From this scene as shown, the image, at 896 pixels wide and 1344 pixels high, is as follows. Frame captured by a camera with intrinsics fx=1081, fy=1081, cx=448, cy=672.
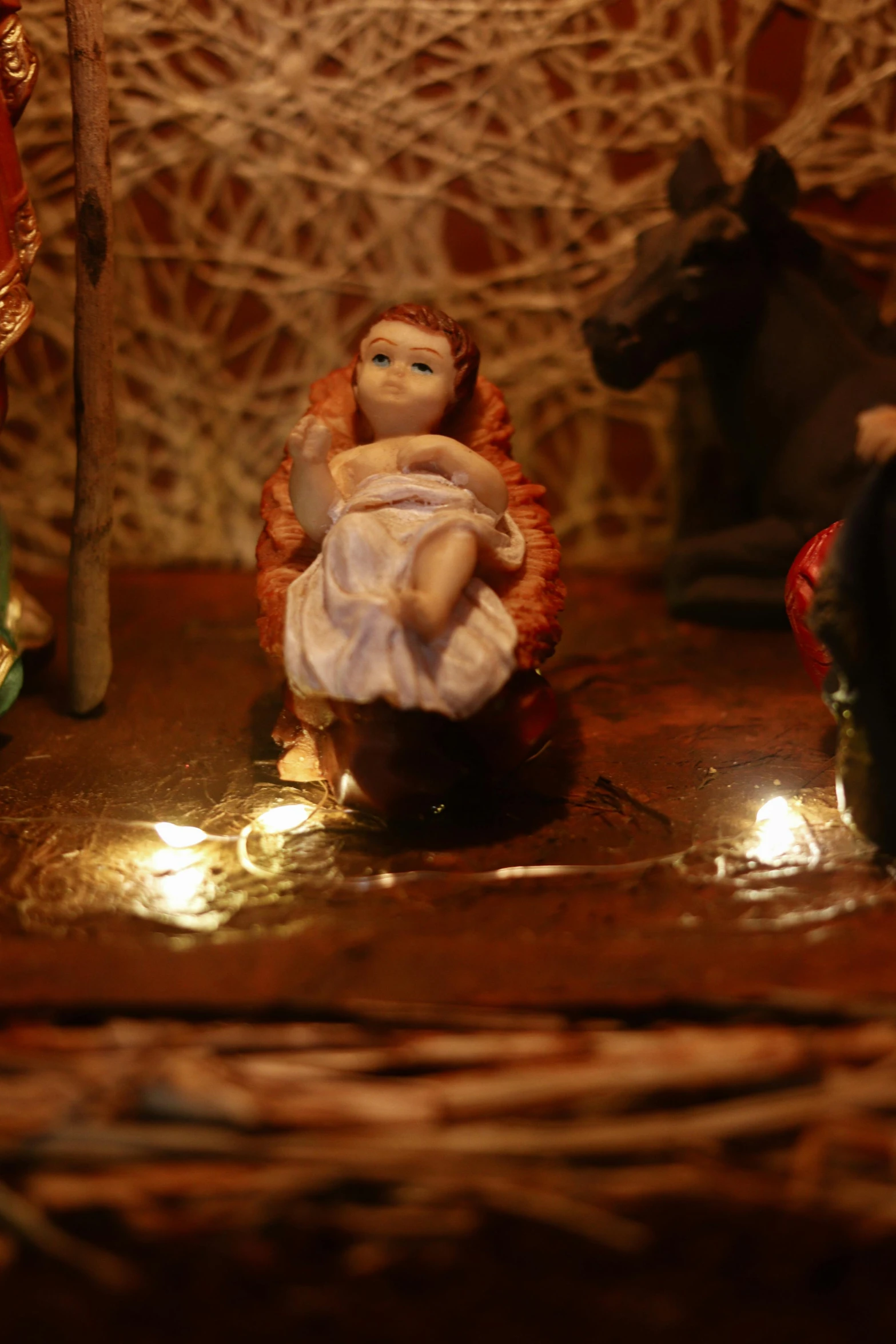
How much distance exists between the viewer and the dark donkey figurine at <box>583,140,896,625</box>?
2824 millimetres

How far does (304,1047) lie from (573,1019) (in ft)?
1.20

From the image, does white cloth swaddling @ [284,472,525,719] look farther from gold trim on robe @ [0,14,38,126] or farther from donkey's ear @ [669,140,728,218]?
donkey's ear @ [669,140,728,218]

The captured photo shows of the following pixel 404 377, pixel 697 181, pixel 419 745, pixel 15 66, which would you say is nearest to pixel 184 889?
pixel 419 745

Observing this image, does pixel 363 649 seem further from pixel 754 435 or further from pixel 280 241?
pixel 280 241

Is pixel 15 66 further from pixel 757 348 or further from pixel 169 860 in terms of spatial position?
pixel 757 348

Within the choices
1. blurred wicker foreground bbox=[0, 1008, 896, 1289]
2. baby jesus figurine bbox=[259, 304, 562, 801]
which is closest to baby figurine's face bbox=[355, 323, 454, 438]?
baby jesus figurine bbox=[259, 304, 562, 801]

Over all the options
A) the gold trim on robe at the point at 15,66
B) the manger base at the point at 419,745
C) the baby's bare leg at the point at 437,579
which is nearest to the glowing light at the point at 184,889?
the manger base at the point at 419,745

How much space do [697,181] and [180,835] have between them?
2.12m

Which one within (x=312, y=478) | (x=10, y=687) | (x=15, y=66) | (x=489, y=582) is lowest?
(x=10, y=687)

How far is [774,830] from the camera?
6.57 ft

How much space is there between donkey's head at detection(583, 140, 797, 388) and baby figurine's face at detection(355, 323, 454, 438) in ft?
2.78

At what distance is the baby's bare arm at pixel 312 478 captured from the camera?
2016mm

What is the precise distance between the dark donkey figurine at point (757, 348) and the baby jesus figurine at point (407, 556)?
0.75 m

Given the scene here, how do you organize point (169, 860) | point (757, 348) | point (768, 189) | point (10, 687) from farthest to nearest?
point (757, 348) < point (768, 189) < point (10, 687) < point (169, 860)
